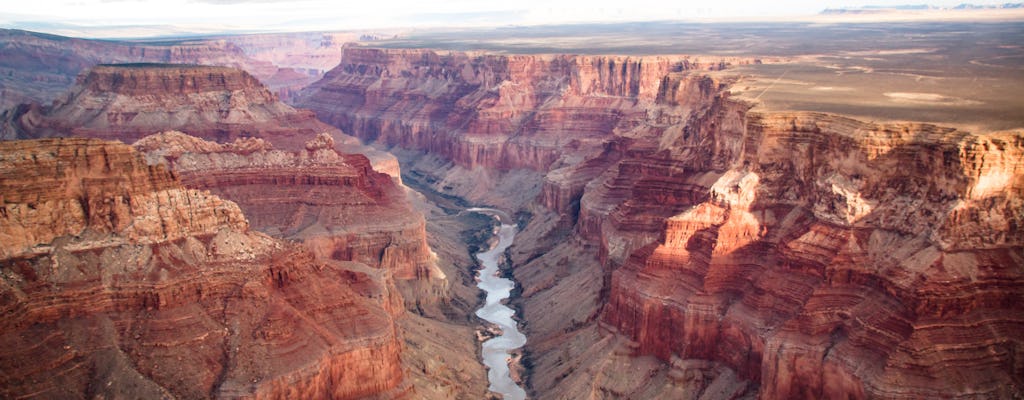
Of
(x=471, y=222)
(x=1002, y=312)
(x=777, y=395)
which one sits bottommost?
(x=471, y=222)

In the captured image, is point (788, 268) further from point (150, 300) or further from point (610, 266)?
point (150, 300)

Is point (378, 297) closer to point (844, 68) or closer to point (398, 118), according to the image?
point (844, 68)

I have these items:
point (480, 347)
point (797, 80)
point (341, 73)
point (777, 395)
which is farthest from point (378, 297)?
point (341, 73)

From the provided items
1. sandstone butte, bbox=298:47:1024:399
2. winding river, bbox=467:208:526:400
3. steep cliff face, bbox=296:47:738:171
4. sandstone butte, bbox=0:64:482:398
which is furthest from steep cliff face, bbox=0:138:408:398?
steep cliff face, bbox=296:47:738:171

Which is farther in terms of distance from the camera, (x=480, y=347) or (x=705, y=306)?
(x=480, y=347)

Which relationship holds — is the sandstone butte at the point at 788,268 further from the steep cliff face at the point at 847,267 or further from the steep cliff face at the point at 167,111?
the steep cliff face at the point at 167,111

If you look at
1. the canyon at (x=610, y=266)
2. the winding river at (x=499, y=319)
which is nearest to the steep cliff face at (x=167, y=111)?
the canyon at (x=610, y=266)

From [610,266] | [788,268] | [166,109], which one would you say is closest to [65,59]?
[166,109]

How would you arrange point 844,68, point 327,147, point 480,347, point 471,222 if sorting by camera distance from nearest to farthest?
point 480,347
point 327,147
point 844,68
point 471,222
